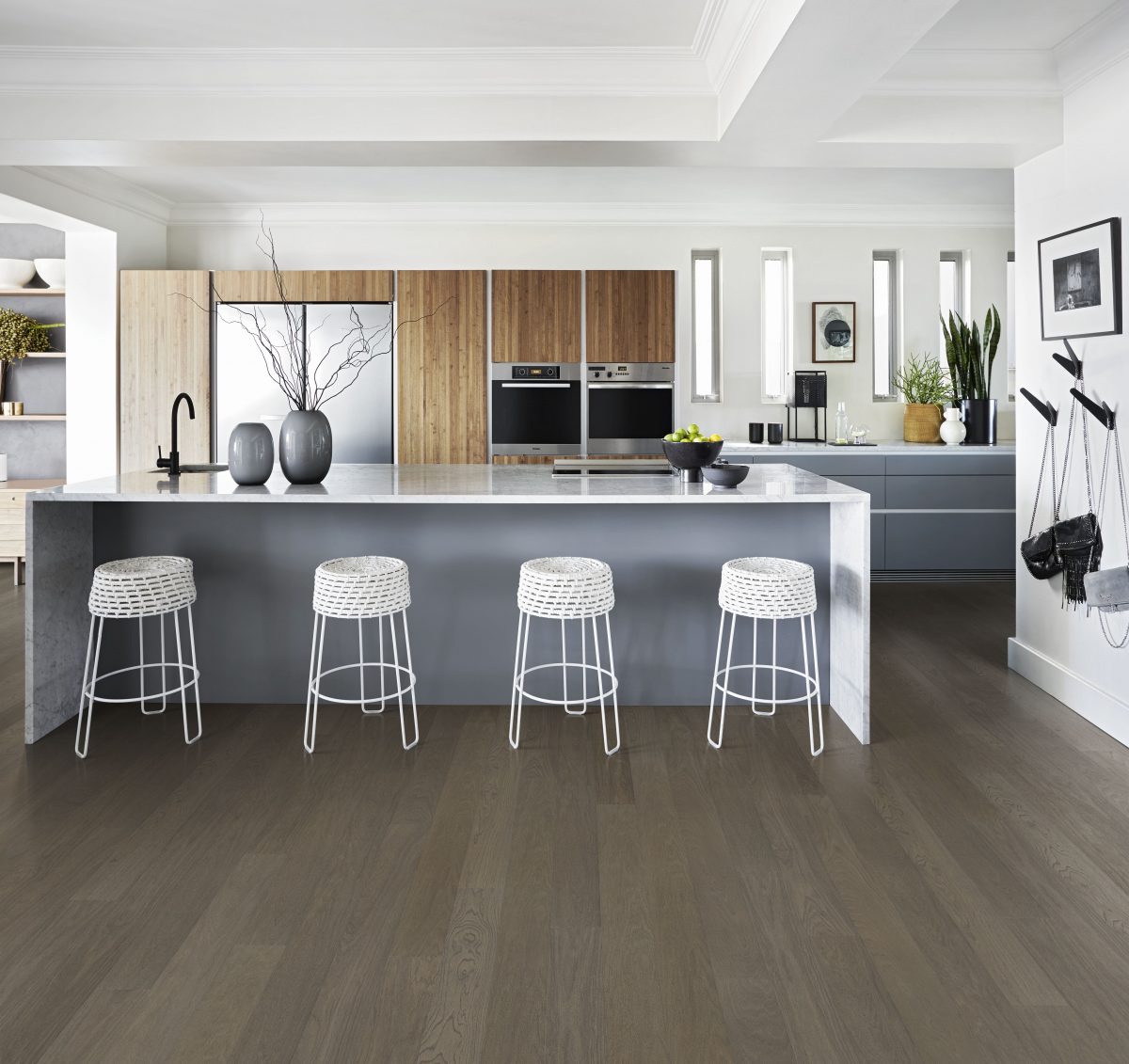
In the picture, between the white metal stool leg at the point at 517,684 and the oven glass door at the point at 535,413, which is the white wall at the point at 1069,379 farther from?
the oven glass door at the point at 535,413

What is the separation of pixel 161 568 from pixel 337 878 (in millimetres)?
1509

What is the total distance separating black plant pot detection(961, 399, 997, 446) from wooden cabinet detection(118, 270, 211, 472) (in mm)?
5246

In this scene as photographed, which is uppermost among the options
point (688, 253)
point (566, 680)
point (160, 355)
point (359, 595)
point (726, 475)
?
point (688, 253)

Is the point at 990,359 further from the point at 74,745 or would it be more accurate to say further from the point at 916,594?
the point at 74,745

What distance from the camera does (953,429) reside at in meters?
6.61

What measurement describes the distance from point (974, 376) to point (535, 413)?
303 centimetres

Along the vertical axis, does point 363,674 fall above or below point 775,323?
below

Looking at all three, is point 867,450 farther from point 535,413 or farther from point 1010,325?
point 535,413

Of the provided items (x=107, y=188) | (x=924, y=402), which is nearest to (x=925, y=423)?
(x=924, y=402)

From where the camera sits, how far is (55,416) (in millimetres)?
6699

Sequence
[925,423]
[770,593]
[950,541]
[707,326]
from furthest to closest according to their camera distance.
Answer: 1. [707,326]
2. [925,423]
3. [950,541]
4. [770,593]

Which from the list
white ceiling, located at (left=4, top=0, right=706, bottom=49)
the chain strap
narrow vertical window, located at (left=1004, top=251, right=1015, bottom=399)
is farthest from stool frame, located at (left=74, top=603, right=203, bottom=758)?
narrow vertical window, located at (left=1004, top=251, right=1015, bottom=399)

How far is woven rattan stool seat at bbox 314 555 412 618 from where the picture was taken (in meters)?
3.32

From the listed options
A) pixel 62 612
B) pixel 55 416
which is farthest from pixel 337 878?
pixel 55 416
